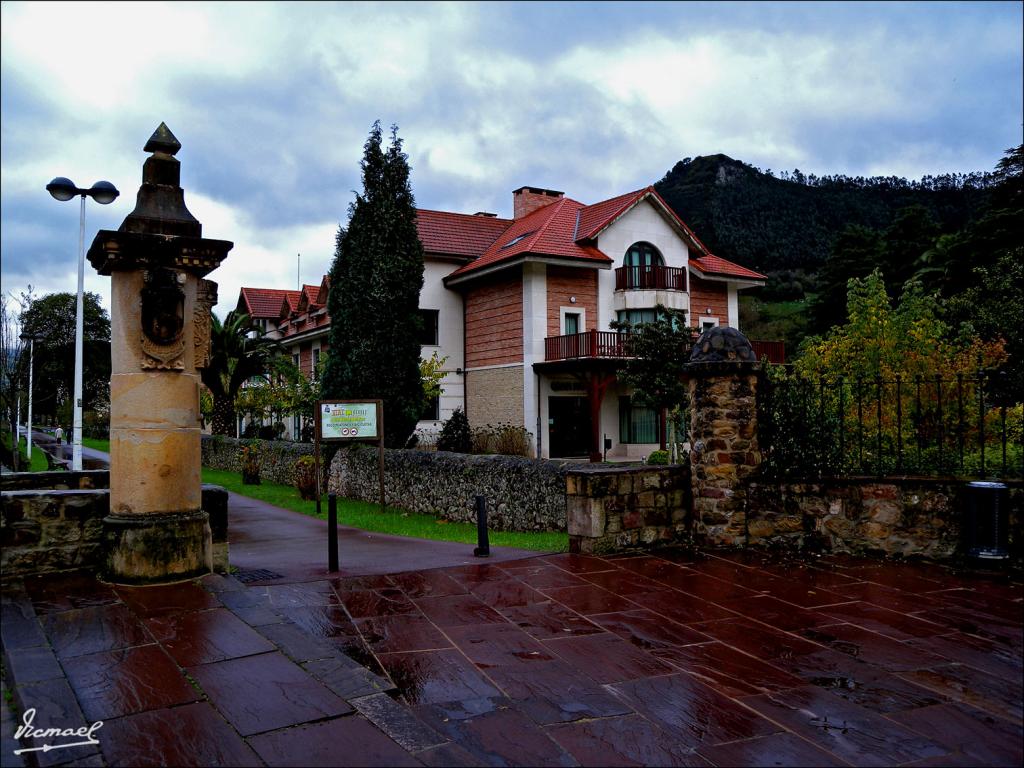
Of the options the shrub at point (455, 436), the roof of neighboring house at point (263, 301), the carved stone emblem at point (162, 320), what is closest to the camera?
the carved stone emblem at point (162, 320)

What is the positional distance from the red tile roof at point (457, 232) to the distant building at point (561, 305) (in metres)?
0.07

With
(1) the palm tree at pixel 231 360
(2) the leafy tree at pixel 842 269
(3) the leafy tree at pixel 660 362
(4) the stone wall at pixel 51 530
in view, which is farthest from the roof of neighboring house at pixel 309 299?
(4) the stone wall at pixel 51 530

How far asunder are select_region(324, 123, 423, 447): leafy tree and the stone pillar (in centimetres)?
1484

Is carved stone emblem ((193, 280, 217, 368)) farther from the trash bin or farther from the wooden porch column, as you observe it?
the wooden porch column

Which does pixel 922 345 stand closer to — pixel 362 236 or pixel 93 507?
pixel 362 236

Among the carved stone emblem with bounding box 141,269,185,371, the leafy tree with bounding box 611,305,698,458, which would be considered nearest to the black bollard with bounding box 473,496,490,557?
the carved stone emblem with bounding box 141,269,185,371

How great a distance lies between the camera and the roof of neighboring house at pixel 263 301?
44369mm

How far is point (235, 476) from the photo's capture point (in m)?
26.7

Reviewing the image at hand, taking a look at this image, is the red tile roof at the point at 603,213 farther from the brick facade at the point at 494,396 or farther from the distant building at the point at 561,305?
the brick facade at the point at 494,396

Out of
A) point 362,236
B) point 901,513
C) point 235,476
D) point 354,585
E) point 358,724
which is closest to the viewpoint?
point 358,724

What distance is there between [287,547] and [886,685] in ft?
26.5

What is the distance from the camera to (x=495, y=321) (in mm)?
28875

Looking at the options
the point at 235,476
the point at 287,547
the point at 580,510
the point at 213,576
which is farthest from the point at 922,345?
the point at 235,476

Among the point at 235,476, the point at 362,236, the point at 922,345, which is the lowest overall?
the point at 235,476
